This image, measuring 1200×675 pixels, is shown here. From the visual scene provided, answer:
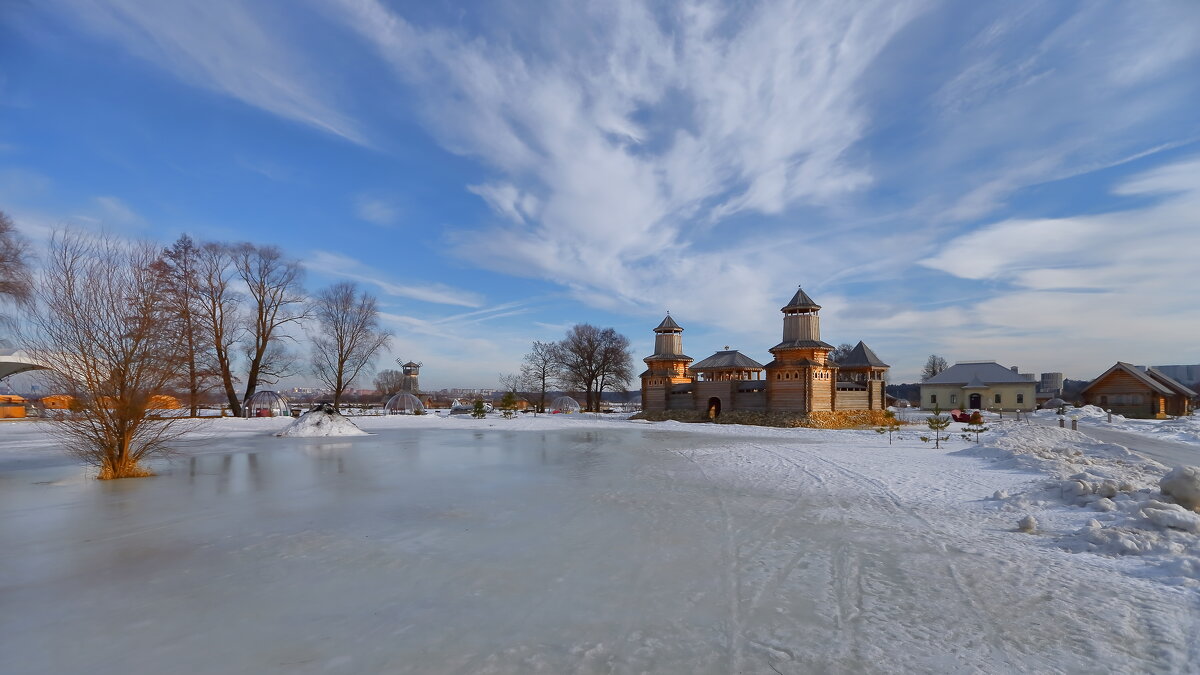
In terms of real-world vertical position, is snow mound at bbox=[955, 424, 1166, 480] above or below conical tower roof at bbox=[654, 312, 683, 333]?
below

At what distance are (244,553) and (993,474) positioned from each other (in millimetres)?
13134

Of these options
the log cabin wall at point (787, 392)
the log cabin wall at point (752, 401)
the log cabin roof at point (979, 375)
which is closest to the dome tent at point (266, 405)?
the log cabin wall at point (752, 401)

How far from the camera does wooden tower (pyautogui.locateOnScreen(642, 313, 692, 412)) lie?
133 ft

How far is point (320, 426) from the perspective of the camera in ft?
80.4

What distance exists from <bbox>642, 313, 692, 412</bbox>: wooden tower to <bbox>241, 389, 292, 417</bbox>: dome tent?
27035 millimetres

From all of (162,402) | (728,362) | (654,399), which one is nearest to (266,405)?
(654,399)

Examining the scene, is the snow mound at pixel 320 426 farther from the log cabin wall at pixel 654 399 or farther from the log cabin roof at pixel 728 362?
the log cabin roof at pixel 728 362

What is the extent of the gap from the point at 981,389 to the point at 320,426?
172 ft

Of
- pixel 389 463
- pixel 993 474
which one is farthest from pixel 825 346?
pixel 389 463

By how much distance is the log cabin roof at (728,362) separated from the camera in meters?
40.0

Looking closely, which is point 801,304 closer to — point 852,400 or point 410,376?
point 852,400

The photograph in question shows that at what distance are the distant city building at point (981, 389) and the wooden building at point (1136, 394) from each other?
21.7 ft

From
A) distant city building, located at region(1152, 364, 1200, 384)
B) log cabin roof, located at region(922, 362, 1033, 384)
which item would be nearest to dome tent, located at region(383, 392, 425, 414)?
log cabin roof, located at region(922, 362, 1033, 384)

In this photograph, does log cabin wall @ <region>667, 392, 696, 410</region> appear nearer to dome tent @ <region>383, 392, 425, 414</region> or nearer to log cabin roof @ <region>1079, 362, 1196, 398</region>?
dome tent @ <region>383, 392, 425, 414</region>
